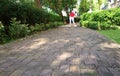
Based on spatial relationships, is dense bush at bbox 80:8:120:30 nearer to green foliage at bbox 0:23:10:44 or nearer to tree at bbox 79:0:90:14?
green foliage at bbox 0:23:10:44

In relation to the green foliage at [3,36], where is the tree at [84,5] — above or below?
above

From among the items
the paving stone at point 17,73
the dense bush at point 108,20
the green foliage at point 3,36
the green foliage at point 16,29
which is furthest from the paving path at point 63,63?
the dense bush at point 108,20

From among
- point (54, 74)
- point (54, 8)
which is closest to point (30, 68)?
point (54, 74)

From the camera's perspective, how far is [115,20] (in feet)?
52.9

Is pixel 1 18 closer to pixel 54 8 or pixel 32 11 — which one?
pixel 32 11

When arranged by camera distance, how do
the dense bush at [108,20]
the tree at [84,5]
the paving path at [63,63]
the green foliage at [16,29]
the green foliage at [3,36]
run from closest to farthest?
the paving path at [63,63] < the green foliage at [3,36] < the green foliage at [16,29] < the dense bush at [108,20] < the tree at [84,5]

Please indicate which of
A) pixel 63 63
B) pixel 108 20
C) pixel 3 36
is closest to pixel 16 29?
pixel 3 36

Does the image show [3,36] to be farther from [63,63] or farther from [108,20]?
[108,20]

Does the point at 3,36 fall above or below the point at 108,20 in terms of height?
below

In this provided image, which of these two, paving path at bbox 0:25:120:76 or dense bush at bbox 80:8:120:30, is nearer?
paving path at bbox 0:25:120:76

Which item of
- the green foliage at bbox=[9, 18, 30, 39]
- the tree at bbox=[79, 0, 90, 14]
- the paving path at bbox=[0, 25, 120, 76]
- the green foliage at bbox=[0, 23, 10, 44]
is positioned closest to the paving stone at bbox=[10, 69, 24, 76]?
the paving path at bbox=[0, 25, 120, 76]

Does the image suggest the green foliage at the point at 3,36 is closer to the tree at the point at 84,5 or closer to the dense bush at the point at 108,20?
the dense bush at the point at 108,20

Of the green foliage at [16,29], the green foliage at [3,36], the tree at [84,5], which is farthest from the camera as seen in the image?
the tree at [84,5]

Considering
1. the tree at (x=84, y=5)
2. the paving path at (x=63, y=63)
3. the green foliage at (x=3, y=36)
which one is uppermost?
the tree at (x=84, y=5)
